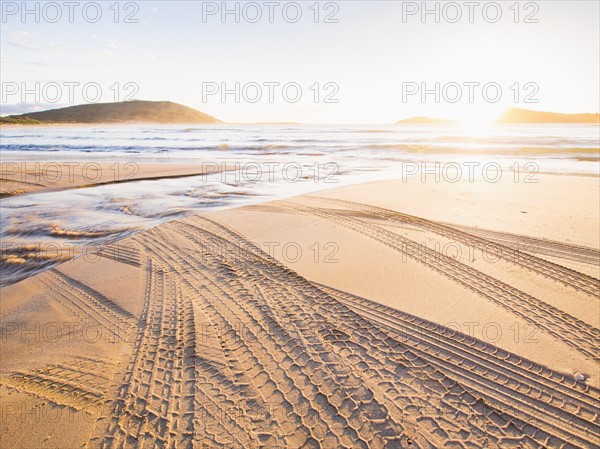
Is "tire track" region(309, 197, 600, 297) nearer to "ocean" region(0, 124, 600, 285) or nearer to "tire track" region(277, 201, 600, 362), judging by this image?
"tire track" region(277, 201, 600, 362)

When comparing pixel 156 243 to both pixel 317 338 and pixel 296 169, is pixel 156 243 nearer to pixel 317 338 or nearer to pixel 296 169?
pixel 317 338

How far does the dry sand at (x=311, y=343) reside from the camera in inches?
95.2

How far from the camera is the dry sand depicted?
242cm

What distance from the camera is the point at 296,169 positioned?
14.3 meters

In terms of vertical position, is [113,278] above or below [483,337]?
above

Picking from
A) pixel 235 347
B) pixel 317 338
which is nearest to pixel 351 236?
pixel 317 338

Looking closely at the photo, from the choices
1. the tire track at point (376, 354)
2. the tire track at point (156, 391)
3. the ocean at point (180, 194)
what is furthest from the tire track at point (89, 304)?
the tire track at point (376, 354)

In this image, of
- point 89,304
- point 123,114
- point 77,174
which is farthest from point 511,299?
point 123,114

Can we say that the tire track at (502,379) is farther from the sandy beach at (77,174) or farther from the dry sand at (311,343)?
the sandy beach at (77,174)

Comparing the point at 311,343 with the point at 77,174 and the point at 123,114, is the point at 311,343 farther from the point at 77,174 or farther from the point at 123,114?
the point at 123,114

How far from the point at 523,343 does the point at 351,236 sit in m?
3.05

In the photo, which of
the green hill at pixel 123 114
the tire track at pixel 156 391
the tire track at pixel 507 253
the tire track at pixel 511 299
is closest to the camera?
the tire track at pixel 156 391

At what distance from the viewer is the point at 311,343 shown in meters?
3.22

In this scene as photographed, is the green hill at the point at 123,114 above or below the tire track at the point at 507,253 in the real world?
above
